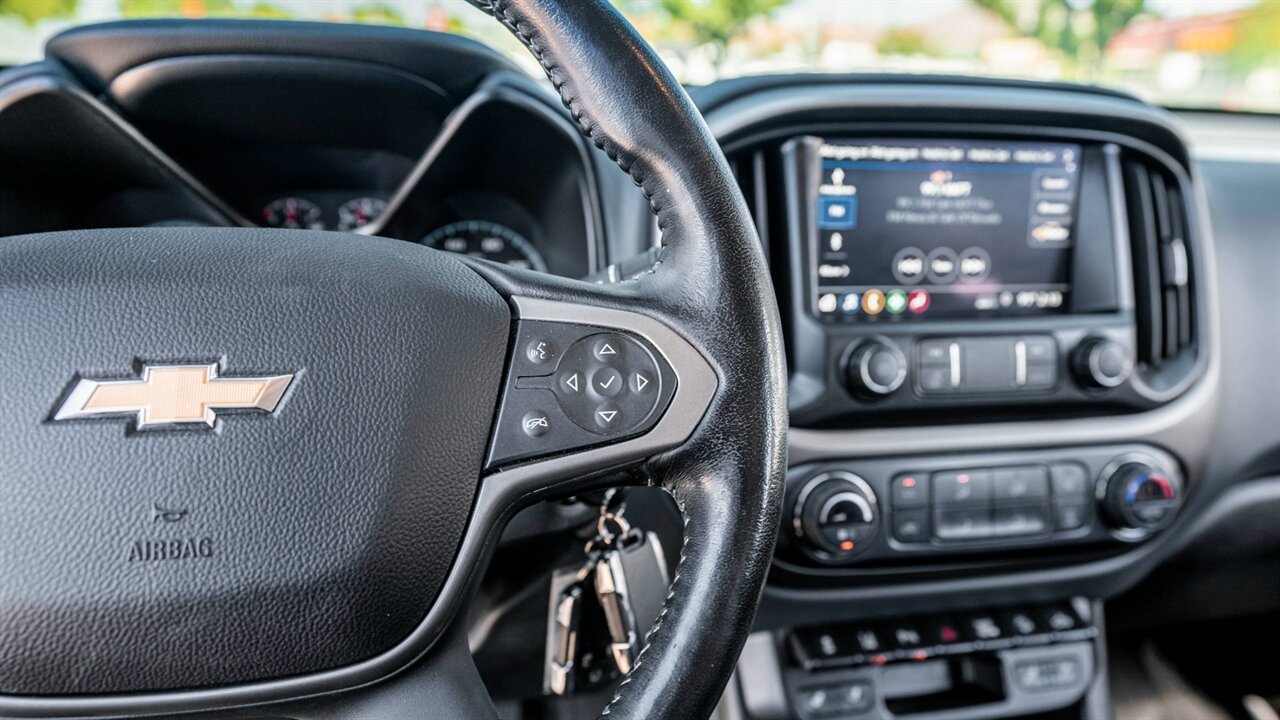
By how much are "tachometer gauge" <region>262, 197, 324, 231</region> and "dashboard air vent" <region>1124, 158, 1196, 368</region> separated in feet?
3.78

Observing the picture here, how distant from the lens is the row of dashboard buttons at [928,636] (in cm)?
128

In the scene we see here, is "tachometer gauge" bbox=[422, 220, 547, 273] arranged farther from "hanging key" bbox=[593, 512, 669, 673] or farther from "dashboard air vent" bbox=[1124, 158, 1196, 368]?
"dashboard air vent" bbox=[1124, 158, 1196, 368]

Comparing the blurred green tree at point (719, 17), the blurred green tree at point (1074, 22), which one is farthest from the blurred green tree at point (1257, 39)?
the blurred green tree at point (719, 17)

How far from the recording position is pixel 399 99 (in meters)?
1.32

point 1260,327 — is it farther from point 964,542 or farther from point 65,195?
point 65,195

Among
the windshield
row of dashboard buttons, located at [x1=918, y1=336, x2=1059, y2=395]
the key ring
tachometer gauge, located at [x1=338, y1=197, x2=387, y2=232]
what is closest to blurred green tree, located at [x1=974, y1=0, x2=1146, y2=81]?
the windshield

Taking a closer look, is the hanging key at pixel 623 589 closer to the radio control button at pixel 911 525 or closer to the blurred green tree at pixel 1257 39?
the radio control button at pixel 911 525

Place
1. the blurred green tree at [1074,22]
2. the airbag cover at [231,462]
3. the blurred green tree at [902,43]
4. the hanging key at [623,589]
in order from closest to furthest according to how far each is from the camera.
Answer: the airbag cover at [231,462], the hanging key at [623,589], the blurred green tree at [902,43], the blurred green tree at [1074,22]

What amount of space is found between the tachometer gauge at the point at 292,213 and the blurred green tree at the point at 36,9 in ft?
1.13

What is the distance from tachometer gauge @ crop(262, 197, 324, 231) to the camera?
56.6 inches

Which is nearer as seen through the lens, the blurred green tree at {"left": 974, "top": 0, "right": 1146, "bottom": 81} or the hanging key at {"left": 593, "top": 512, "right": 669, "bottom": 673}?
the hanging key at {"left": 593, "top": 512, "right": 669, "bottom": 673}

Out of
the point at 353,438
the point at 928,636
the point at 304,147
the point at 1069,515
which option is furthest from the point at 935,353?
the point at 304,147

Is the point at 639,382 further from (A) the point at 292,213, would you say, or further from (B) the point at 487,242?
(A) the point at 292,213

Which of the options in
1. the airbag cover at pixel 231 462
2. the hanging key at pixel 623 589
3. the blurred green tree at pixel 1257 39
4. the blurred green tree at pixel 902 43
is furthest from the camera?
the blurred green tree at pixel 1257 39
